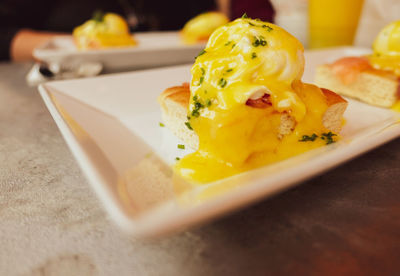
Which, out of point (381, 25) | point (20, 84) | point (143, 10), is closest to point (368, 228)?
point (20, 84)

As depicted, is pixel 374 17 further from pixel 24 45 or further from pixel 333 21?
pixel 24 45

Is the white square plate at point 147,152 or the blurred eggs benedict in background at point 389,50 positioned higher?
the blurred eggs benedict in background at point 389,50

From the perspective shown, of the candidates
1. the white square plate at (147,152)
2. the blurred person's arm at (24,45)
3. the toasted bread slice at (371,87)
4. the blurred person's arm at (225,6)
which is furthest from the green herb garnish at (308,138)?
the blurred person's arm at (225,6)

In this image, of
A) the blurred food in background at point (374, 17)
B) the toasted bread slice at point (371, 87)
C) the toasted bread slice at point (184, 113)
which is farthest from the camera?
the blurred food in background at point (374, 17)

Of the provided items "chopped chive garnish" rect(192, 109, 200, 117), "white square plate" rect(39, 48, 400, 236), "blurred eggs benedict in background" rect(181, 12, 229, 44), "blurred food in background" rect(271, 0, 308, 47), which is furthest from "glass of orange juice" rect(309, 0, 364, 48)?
"chopped chive garnish" rect(192, 109, 200, 117)

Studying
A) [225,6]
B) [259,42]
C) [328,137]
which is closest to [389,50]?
[328,137]

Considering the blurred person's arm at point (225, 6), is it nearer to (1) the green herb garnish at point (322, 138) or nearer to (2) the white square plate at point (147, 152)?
(2) the white square plate at point (147, 152)
